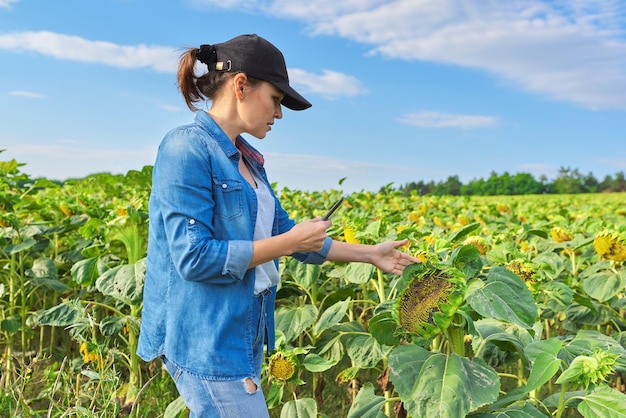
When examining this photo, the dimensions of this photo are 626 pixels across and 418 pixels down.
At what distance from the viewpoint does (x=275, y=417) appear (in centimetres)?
327

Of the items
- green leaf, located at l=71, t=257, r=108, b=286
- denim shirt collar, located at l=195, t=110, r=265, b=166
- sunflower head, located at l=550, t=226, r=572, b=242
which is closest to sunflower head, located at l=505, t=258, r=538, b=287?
denim shirt collar, located at l=195, t=110, r=265, b=166

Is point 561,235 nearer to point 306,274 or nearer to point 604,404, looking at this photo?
point 306,274

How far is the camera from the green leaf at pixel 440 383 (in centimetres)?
171

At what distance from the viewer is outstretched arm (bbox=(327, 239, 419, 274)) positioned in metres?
2.13

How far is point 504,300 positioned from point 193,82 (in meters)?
1.17

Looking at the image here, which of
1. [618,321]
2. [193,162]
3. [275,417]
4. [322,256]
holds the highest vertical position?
[193,162]

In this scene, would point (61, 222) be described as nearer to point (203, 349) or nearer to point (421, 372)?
point (203, 349)

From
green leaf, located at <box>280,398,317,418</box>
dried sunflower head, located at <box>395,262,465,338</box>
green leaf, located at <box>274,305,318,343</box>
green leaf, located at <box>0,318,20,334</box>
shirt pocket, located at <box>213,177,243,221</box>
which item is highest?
shirt pocket, located at <box>213,177,243,221</box>

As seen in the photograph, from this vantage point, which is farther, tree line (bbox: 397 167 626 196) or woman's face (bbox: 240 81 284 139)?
tree line (bbox: 397 167 626 196)

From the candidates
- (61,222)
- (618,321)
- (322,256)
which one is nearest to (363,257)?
(322,256)

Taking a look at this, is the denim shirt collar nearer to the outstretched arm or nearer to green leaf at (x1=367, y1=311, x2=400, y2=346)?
the outstretched arm

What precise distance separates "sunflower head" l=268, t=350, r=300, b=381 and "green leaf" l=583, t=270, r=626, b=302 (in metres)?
1.49

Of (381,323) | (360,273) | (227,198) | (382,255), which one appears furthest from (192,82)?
(360,273)

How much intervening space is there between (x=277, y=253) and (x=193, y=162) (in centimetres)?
35
